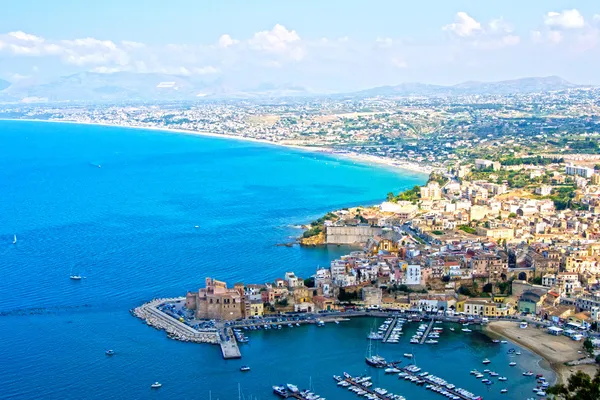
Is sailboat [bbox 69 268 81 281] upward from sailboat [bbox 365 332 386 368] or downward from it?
upward

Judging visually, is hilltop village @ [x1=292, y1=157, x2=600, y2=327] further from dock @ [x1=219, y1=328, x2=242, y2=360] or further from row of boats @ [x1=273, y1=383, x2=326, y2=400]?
row of boats @ [x1=273, y1=383, x2=326, y2=400]

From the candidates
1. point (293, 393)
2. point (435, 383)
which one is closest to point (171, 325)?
point (293, 393)

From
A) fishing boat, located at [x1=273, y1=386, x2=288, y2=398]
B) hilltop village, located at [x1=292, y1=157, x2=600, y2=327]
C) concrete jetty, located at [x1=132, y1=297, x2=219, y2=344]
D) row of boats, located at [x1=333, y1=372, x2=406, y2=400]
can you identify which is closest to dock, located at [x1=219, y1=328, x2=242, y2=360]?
concrete jetty, located at [x1=132, y1=297, x2=219, y2=344]

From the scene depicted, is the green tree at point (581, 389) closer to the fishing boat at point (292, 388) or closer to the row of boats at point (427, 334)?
the fishing boat at point (292, 388)

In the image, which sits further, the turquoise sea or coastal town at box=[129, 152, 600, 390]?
coastal town at box=[129, 152, 600, 390]

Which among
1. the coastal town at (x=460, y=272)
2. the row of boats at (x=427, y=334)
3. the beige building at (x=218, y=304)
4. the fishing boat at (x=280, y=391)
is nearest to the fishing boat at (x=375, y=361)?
the coastal town at (x=460, y=272)

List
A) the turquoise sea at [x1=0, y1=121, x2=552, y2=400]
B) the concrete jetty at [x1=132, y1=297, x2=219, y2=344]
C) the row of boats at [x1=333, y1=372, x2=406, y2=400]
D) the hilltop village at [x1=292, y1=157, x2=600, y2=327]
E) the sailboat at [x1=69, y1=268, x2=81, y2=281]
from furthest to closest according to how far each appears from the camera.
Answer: the sailboat at [x1=69, y1=268, x2=81, y2=281], the hilltop village at [x1=292, y1=157, x2=600, y2=327], the concrete jetty at [x1=132, y1=297, x2=219, y2=344], the turquoise sea at [x1=0, y1=121, x2=552, y2=400], the row of boats at [x1=333, y1=372, x2=406, y2=400]

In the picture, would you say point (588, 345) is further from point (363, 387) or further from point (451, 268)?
point (451, 268)
